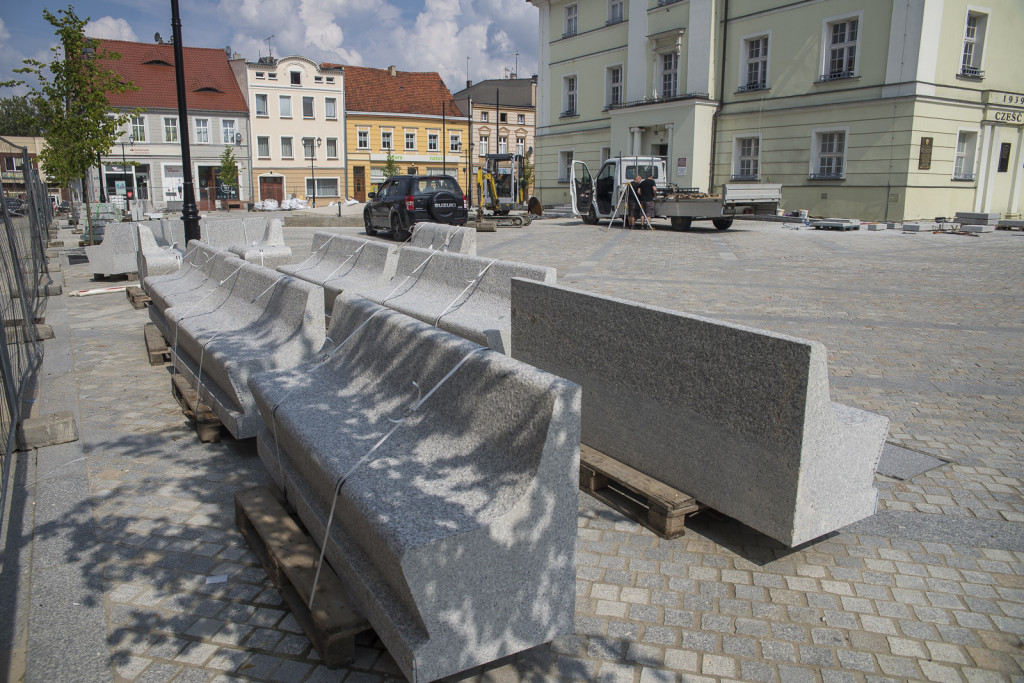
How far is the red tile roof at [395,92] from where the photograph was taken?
6394 centimetres

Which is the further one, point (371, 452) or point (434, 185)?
point (434, 185)

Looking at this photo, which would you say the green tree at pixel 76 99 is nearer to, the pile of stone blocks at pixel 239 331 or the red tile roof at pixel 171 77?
the pile of stone blocks at pixel 239 331

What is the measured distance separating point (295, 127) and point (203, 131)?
7.16 m

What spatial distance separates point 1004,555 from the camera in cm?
362

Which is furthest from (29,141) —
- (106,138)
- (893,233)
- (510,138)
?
(510,138)

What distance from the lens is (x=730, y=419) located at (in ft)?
11.7

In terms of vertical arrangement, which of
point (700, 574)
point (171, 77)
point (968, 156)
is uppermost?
point (171, 77)

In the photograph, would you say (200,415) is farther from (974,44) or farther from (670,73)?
(670,73)

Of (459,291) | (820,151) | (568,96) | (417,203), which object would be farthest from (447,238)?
(568,96)

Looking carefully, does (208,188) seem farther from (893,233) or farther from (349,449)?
(349,449)

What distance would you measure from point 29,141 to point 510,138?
184ft

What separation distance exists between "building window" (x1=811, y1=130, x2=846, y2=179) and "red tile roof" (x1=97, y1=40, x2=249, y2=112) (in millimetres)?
45239

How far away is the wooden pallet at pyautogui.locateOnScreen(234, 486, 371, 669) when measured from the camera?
2.73 meters

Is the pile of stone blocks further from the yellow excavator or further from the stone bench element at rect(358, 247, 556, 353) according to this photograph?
the yellow excavator
